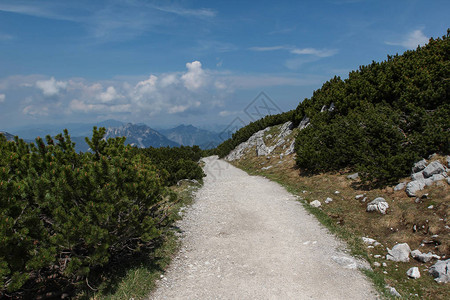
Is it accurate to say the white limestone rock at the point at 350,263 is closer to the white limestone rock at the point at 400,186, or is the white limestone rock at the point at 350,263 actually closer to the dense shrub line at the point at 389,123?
the white limestone rock at the point at 400,186

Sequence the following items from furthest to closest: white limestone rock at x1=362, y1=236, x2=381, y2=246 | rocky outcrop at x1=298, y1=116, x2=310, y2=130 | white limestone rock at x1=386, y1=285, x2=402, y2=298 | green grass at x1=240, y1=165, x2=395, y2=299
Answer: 1. rocky outcrop at x1=298, y1=116, x2=310, y2=130
2. white limestone rock at x1=362, y1=236, x2=381, y2=246
3. green grass at x1=240, y1=165, x2=395, y2=299
4. white limestone rock at x1=386, y1=285, x2=402, y2=298

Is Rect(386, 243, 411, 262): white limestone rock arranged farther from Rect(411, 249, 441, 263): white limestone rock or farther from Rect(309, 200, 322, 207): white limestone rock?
Rect(309, 200, 322, 207): white limestone rock

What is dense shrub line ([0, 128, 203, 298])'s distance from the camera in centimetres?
509

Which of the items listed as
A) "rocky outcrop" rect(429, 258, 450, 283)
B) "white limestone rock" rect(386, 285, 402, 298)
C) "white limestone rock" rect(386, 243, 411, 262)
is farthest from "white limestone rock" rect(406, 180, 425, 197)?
"white limestone rock" rect(386, 285, 402, 298)

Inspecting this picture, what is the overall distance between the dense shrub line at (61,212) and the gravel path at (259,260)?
6.45 ft

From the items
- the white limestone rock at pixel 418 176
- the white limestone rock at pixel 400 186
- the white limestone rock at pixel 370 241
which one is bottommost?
the white limestone rock at pixel 370 241

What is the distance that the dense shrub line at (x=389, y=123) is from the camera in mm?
12539

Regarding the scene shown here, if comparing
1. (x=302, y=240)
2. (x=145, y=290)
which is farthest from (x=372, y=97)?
(x=145, y=290)

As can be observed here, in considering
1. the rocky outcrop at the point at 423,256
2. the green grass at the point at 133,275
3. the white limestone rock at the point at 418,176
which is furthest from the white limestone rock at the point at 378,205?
the green grass at the point at 133,275

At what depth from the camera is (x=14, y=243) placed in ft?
16.6

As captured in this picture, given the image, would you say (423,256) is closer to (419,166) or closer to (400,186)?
(400,186)

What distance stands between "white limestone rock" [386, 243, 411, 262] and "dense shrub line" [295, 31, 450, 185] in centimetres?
495

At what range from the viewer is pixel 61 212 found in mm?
5484

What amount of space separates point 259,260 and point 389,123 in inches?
444
